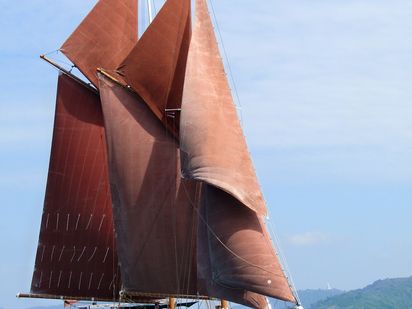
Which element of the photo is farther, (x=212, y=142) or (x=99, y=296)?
(x=99, y=296)

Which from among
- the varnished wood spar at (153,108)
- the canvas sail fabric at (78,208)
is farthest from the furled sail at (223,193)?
the canvas sail fabric at (78,208)

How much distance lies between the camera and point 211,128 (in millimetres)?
42031

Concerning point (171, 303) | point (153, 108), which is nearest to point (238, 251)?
point (171, 303)

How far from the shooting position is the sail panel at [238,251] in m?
39.4

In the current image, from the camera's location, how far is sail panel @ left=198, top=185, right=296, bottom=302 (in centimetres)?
3938

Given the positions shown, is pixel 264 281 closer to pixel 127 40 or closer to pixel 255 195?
pixel 255 195

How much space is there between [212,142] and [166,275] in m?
9.76

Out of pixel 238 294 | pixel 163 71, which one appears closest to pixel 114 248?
pixel 163 71

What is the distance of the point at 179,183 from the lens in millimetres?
48219

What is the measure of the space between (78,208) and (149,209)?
5.87 metres

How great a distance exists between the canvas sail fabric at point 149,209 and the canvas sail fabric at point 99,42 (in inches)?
170

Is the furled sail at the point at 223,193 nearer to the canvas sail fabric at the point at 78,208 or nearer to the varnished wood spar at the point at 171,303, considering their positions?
the varnished wood spar at the point at 171,303

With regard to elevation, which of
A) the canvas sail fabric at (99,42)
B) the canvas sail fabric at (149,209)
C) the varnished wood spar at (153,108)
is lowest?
the canvas sail fabric at (149,209)

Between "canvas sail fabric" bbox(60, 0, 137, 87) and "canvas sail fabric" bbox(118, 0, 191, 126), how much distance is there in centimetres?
348
